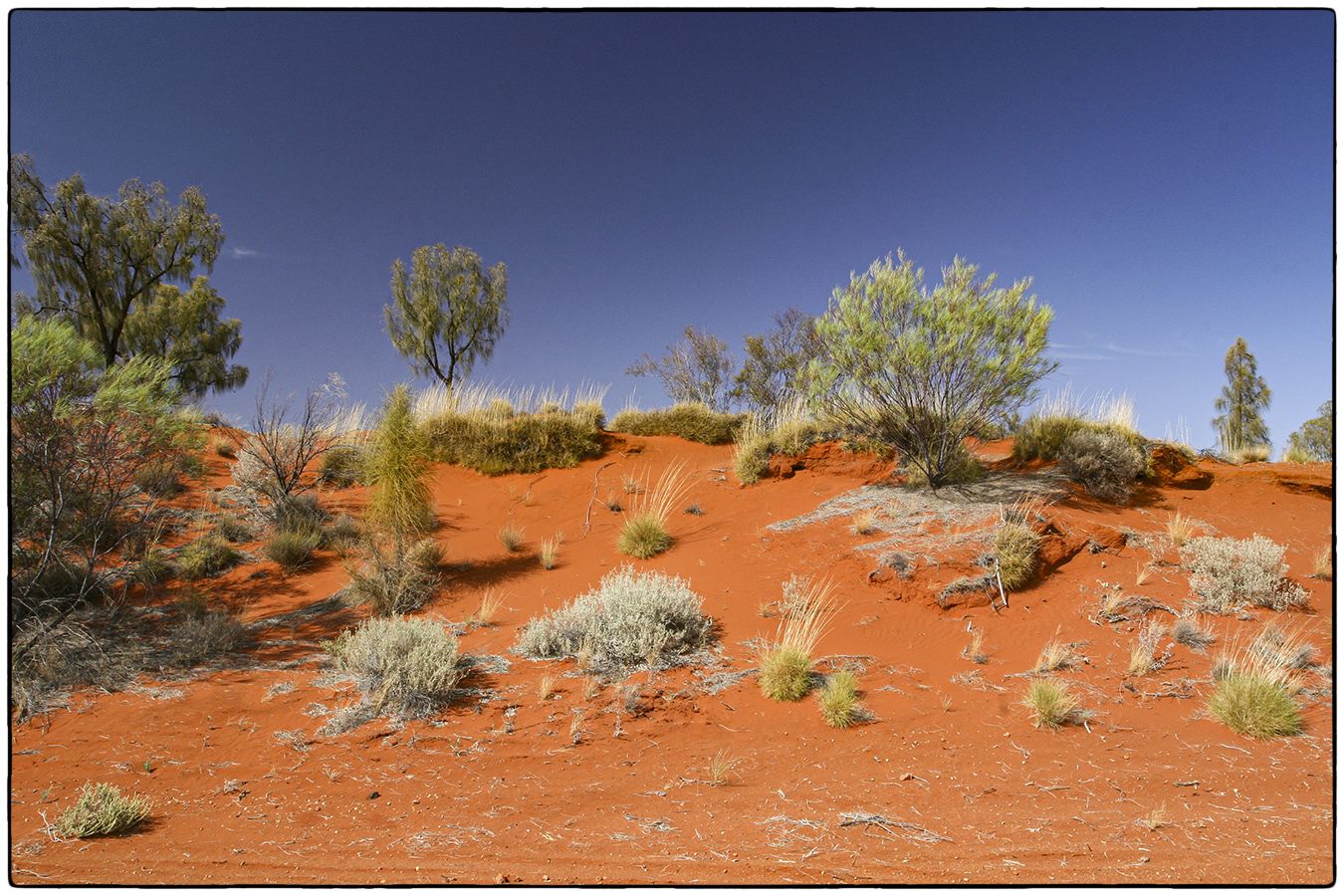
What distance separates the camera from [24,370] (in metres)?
6.09

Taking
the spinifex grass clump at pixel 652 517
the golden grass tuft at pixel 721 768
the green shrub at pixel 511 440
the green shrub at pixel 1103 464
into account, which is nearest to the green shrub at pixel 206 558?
the green shrub at pixel 511 440

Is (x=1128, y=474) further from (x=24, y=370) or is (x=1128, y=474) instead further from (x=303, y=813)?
(x=24, y=370)

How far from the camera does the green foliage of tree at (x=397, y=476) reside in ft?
28.3

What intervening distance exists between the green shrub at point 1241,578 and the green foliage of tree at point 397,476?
9.49 metres

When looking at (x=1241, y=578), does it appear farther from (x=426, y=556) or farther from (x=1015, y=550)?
(x=426, y=556)

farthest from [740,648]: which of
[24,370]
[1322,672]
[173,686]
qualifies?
[24,370]

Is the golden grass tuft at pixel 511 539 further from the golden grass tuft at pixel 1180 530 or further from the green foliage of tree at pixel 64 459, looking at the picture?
the golden grass tuft at pixel 1180 530

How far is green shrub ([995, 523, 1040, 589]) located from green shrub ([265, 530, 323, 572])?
9.83 m

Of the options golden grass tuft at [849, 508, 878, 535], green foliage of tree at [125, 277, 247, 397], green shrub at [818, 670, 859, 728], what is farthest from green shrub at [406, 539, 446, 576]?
green foliage of tree at [125, 277, 247, 397]

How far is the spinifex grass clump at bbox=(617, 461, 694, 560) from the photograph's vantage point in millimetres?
9188

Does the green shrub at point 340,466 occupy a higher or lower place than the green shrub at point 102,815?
higher

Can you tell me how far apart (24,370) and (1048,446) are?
13933 millimetres

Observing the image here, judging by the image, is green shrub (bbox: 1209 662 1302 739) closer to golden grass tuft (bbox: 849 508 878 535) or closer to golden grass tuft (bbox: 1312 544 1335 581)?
golden grass tuft (bbox: 1312 544 1335 581)

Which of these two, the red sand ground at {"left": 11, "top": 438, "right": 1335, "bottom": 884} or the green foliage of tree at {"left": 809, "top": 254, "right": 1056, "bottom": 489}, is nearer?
the red sand ground at {"left": 11, "top": 438, "right": 1335, "bottom": 884}
